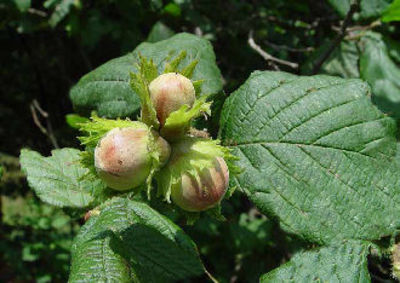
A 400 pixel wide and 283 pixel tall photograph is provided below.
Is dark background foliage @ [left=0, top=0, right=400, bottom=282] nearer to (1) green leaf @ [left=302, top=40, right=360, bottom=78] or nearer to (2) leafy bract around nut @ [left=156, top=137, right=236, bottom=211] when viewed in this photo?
(1) green leaf @ [left=302, top=40, right=360, bottom=78]

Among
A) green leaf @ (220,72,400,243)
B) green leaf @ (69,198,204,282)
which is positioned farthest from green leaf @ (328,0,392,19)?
green leaf @ (69,198,204,282)

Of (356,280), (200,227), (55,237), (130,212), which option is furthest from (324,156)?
(55,237)

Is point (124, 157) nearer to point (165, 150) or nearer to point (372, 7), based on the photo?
point (165, 150)

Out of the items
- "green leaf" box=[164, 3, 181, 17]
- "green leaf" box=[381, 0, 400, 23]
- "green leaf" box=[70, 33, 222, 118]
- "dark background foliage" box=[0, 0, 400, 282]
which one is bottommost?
"dark background foliage" box=[0, 0, 400, 282]

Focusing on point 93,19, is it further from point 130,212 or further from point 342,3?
point 130,212

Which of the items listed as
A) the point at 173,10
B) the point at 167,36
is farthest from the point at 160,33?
the point at 173,10

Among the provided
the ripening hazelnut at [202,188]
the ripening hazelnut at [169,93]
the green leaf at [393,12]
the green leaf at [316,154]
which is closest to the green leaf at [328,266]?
the green leaf at [316,154]

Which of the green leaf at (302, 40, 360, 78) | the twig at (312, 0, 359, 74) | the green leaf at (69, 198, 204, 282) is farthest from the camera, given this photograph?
the green leaf at (302, 40, 360, 78)
